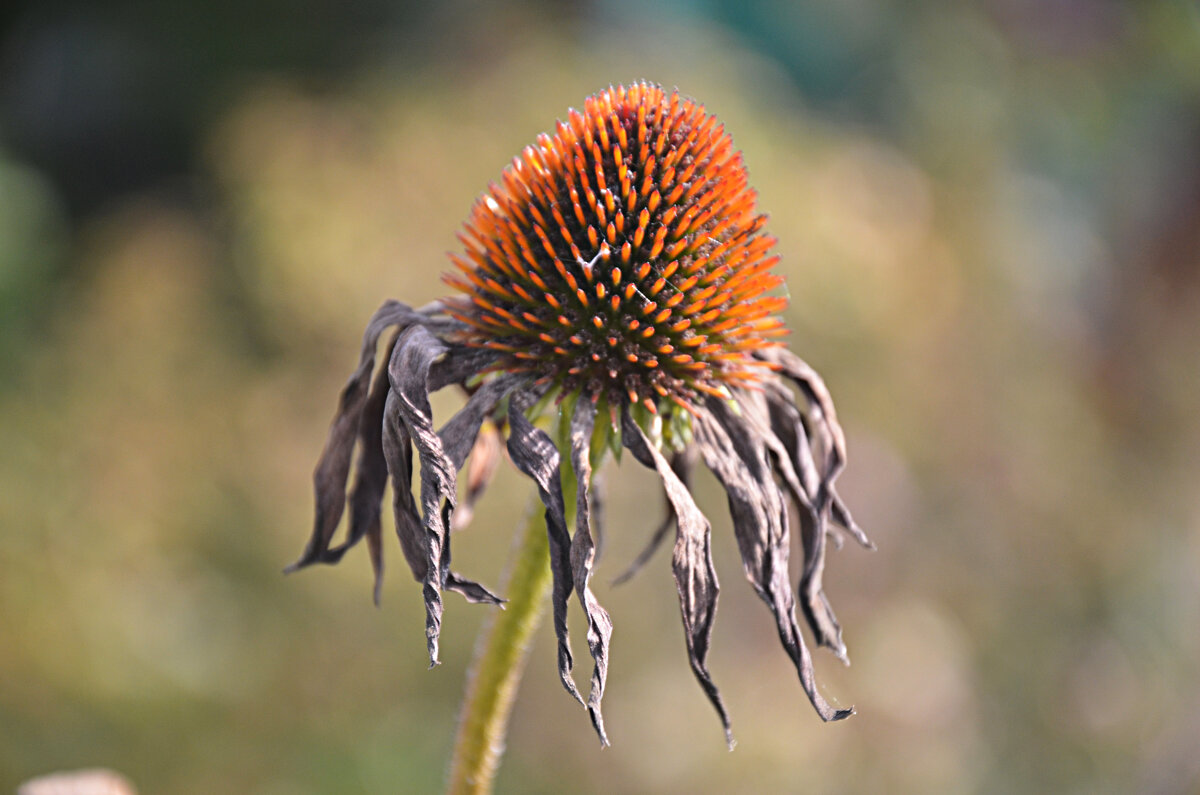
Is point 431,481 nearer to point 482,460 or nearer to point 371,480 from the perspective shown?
point 371,480

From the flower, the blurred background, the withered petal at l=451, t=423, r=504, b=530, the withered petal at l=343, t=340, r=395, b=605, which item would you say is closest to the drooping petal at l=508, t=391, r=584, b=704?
the flower

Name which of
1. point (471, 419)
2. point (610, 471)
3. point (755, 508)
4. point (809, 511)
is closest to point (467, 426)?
point (471, 419)

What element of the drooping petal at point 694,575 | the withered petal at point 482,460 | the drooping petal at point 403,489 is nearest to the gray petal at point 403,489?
the drooping petal at point 403,489

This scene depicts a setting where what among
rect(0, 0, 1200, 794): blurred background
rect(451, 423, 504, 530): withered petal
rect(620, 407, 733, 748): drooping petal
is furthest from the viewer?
rect(0, 0, 1200, 794): blurred background

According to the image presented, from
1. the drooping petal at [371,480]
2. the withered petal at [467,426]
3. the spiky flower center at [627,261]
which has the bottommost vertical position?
the drooping petal at [371,480]

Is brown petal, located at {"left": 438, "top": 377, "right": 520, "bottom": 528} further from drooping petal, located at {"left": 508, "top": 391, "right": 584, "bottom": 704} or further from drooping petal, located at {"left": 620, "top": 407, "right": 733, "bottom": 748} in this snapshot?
drooping petal, located at {"left": 620, "top": 407, "right": 733, "bottom": 748}

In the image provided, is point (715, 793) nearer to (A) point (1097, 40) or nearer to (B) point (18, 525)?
(B) point (18, 525)

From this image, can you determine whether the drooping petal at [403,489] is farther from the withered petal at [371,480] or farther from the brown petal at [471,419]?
the withered petal at [371,480]

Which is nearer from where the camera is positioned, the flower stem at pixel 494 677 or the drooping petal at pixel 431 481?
→ the drooping petal at pixel 431 481
